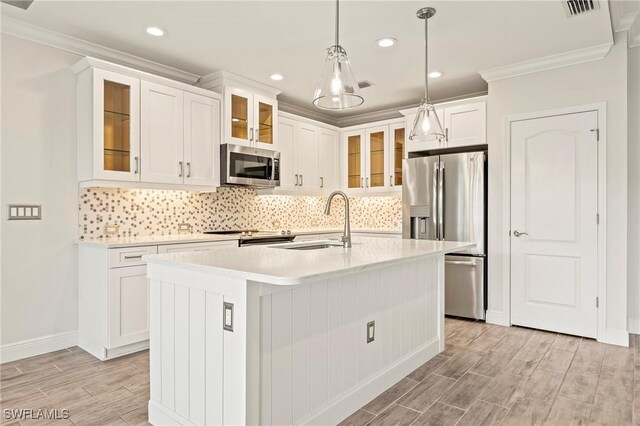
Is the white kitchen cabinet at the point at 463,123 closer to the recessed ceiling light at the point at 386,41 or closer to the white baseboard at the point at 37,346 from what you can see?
the recessed ceiling light at the point at 386,41

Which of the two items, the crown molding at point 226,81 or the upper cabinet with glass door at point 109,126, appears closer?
the upper cabinet with glass door at point 109,126

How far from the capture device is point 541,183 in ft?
12.7

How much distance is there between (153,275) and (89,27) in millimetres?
2294

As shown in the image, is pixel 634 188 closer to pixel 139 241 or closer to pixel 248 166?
pixel 248 166

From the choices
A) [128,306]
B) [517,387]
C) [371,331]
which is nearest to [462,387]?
[517,387]

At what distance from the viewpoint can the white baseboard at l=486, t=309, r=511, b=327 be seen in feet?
13.3

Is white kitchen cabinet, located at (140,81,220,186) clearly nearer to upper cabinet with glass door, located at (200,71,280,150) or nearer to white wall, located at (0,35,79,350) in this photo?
upper cabinet with glass door, located at (200,71,280,150)

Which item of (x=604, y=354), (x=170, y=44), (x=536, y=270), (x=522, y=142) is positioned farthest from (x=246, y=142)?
(x=604, y=354)

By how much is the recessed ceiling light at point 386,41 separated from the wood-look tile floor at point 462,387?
2.66 m

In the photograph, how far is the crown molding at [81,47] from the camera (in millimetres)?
3148

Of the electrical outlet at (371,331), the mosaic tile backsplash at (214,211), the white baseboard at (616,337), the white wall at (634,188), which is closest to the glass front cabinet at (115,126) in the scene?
the mosaic tile backsplash at (214,211)

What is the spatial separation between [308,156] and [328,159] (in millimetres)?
430

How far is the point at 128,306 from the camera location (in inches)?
125

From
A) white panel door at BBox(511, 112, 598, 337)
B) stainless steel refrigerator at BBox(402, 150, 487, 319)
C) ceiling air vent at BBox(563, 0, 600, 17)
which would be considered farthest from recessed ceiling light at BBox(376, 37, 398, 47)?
white panel door at BBox(511, 112, 598, 337)
